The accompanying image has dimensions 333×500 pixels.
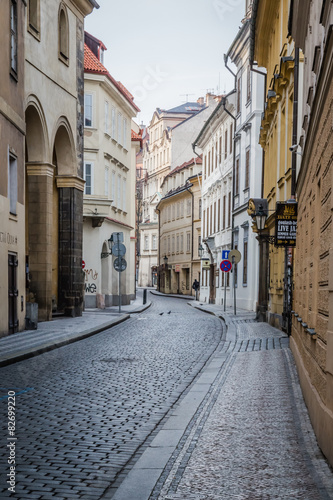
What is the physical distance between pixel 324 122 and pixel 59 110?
19030mm

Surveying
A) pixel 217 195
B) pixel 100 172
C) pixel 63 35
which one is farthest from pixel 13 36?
pixel 217 195

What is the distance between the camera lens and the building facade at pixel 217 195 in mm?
43219

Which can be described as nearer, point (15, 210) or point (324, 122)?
point (324, 122)

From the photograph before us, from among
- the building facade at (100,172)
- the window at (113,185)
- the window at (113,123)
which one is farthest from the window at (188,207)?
the window at (113,123)

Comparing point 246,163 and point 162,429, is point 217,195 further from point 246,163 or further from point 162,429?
point 162,429

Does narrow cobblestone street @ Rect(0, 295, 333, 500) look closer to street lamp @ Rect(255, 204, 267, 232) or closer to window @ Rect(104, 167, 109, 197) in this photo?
street lamp @ Rect(255, 204, 267, 232)

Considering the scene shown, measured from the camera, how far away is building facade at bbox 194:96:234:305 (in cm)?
4322

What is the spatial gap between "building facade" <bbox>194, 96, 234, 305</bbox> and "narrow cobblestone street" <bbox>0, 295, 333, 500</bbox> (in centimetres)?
2938

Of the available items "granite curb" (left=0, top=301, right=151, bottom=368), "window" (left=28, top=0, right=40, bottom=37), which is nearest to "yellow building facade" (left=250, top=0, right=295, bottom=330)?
"granite curb" (left=0, top=301, right=151, bottom=368)

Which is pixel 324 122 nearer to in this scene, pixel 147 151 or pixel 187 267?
pixel 187 267

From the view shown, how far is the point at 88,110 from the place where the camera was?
36156 millimetres

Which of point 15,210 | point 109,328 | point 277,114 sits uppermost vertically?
point 277,114

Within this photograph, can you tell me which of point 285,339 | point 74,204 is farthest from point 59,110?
point 285,339

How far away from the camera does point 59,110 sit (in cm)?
2497
